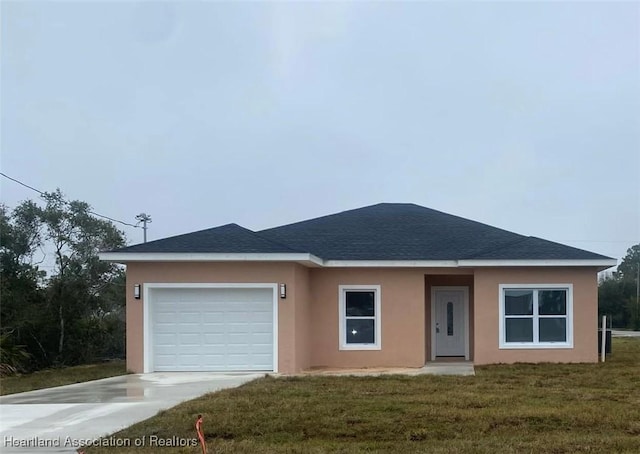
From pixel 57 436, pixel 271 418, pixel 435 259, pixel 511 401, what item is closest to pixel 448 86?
pixel 435 259

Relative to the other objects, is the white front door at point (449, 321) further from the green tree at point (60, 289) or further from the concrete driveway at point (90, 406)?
the green tree at point (60, 289)

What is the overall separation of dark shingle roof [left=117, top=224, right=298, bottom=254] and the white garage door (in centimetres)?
99

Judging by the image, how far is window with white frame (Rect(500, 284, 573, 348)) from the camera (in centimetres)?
1812

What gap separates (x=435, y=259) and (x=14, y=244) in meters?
13.0

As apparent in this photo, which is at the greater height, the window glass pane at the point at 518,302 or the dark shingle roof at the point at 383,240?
the dark shingle roof at the point at 383,240

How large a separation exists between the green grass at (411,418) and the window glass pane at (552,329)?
4.21 metres

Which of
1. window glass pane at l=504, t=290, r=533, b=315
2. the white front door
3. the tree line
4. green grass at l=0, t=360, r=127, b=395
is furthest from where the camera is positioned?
the tree line

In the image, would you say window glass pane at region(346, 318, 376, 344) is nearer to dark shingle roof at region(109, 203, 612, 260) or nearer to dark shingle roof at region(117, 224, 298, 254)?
dark shingle roof at region(109, 203, 612, 260)

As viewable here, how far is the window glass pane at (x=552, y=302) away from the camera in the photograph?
18.2 m

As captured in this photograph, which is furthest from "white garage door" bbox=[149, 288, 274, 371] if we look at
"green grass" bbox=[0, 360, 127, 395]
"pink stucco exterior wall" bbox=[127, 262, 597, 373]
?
"green grass" bbox=[0, 360, 127, 395]

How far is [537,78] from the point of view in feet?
70.0

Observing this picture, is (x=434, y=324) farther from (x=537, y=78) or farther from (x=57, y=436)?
(x=57, y=436)

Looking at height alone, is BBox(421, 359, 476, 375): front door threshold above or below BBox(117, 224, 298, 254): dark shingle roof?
below

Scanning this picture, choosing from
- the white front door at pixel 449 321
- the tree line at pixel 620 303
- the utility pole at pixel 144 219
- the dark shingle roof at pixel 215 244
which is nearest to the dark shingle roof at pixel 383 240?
the dark shingle roof at pixel 215 244
